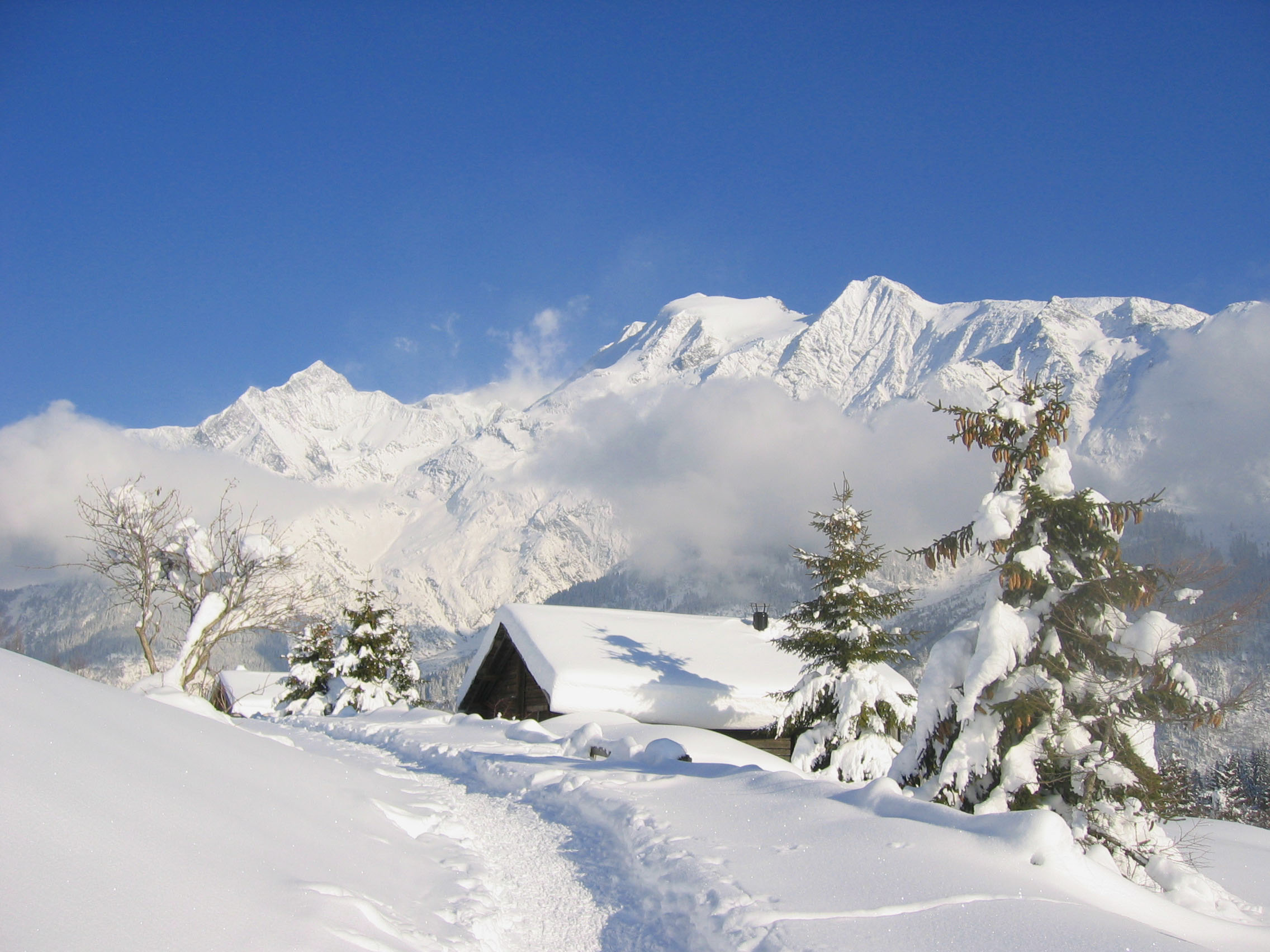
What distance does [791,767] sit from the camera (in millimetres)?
17266

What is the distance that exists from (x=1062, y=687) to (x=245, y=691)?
181 ft

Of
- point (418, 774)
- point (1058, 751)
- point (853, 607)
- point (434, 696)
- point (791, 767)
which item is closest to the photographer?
point (1058, 751)

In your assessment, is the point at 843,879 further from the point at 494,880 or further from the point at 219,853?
the point at 219,853

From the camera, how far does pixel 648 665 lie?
22938 millimetres

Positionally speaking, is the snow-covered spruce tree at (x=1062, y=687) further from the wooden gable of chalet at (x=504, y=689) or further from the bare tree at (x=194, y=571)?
the wooden gable of chalet at (x=504, y=689)

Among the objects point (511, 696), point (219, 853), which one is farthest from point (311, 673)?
point (219, 853)

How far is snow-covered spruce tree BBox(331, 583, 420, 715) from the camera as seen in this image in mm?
30484

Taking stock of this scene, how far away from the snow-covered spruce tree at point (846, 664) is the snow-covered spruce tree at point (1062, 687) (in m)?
8.65

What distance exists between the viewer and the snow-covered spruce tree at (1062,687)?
26.9 ft

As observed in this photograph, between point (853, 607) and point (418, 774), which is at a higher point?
point (853, 607)

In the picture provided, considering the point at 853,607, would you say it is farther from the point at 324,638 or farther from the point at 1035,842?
the point at 324,638

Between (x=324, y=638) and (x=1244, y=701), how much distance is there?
32.3m

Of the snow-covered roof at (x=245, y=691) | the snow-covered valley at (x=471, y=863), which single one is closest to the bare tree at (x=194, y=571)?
the snow-covered valley at (x=471, y=863)

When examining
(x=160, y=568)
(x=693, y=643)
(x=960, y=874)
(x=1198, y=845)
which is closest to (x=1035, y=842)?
(x=960, y=874)
